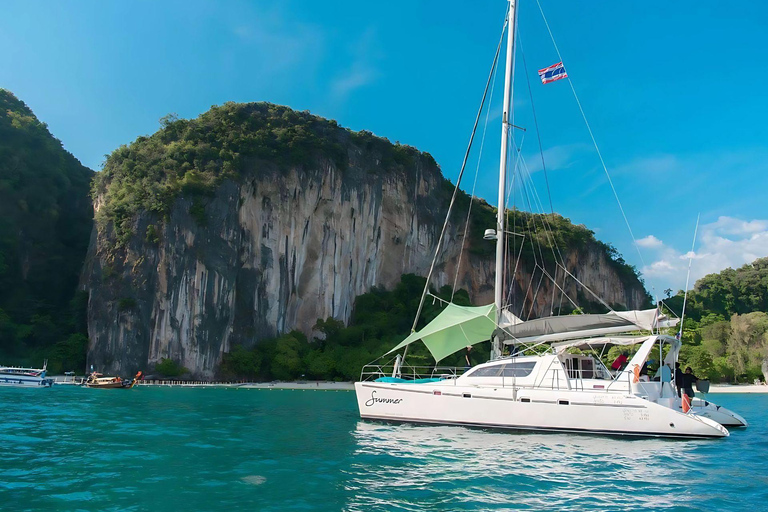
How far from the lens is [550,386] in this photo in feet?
55.4

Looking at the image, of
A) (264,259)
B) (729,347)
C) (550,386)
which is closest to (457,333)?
(550,386)

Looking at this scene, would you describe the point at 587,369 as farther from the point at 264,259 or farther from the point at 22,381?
the point at 264,259

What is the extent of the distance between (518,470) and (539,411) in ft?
16.6

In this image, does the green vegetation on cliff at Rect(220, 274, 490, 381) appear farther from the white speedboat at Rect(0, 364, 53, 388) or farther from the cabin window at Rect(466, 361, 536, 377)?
the cabin window at Rect(466, 361, 536, 377)

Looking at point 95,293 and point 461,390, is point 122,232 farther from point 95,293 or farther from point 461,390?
point 461,390

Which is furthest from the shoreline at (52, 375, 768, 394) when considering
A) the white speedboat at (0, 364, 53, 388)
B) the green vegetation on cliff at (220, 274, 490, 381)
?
the white speedboat at (0, 364, 53, 388)

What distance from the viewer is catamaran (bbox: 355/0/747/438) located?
1584 cm

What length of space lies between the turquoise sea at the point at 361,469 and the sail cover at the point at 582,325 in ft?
11.9

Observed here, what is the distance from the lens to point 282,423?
2011 centimetres

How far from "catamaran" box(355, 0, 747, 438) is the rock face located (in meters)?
27.6

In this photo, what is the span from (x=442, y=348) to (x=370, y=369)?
127 ft

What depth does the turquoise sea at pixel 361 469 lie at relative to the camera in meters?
9.20

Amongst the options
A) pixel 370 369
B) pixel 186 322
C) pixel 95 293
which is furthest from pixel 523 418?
pixel 95 293

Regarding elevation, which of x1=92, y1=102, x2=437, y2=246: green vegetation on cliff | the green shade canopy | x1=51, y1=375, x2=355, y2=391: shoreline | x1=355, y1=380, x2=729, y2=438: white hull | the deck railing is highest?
x1=92, y1=102, x2=437, y2=246: green vegetation on cliff
